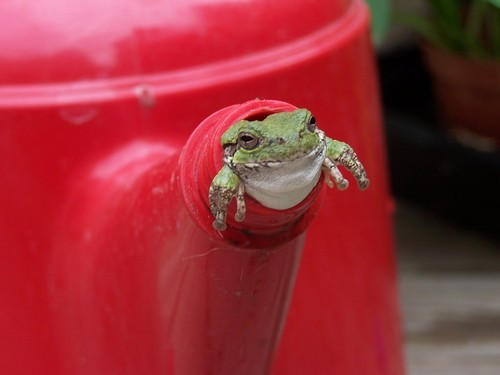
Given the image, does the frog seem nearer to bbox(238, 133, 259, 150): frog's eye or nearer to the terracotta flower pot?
bbox(238, 133, 259, 150): frog's eye

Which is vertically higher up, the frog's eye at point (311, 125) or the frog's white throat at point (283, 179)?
the frog's eye at point (311, 125)

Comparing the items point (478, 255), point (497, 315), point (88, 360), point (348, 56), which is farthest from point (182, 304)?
point (478, 255)

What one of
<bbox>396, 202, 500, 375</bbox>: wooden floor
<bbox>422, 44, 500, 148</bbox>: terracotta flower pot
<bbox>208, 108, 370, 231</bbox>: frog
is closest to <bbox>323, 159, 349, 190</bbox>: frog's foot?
<bbox>208, 108, 370, 231</bbox>: frog

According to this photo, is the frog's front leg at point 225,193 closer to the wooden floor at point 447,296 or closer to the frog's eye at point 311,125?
the frog's eye at point 311,125

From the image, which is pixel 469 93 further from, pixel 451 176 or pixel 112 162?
pixel 112 162

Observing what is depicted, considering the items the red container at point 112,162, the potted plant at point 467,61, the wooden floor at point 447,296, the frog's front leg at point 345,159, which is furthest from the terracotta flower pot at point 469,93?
the frog's front leg at point 345,159

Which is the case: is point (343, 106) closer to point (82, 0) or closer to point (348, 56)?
point (348, 56)

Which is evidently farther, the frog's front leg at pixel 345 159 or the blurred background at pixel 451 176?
the blurred background at pixel 451 176
